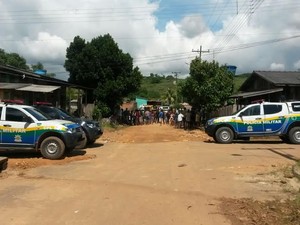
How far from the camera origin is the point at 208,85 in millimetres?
33875

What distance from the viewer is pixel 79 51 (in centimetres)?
4425

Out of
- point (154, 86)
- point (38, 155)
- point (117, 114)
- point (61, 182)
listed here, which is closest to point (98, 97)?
point (117, 114)

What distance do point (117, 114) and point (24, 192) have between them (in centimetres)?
3563

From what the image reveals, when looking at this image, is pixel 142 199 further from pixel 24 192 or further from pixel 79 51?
pixel 79 51

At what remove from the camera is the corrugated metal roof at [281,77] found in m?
28.9

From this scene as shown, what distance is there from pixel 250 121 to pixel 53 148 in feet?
31.4

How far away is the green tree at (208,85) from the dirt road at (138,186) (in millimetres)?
18192

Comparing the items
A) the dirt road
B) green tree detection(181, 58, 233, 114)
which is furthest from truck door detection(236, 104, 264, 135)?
green tree detection(181, 58, 233, 114)

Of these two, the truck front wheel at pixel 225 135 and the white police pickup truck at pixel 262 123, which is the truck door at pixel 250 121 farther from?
the truck front wheel at pixel 225 135

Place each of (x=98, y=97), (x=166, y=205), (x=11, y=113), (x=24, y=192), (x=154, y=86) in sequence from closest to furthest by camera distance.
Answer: (x=166, y=205) < (x=24, y=192) < (x=11, y=113) < (x=98, y=97) < (x=154, y=86)

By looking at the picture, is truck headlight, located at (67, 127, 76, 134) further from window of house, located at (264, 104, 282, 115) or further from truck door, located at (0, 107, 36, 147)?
window of house, located at (264, 104, 282, 115)

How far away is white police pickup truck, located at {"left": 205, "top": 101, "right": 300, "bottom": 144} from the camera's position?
1997 centimetres

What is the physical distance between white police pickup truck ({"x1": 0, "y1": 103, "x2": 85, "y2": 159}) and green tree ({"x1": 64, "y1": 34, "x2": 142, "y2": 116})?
26.3 m

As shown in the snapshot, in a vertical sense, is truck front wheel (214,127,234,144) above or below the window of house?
below
